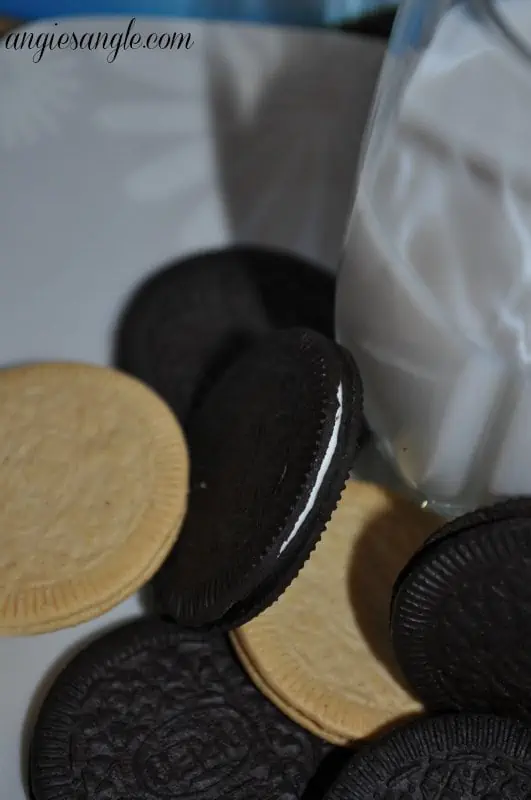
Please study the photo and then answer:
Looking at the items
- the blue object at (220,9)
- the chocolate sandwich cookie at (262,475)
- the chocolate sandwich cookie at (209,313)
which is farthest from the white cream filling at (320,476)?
the blue object at (220,9)

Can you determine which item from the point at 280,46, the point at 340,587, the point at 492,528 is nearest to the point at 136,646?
the point at 340,587

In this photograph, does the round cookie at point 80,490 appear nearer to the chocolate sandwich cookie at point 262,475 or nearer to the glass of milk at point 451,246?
the chocolate sandwich cookie at point 262,475

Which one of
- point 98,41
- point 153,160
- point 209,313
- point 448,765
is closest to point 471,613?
point 448,765

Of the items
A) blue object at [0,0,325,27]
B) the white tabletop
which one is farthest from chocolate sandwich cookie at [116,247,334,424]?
blue object at [0,0,325,27]

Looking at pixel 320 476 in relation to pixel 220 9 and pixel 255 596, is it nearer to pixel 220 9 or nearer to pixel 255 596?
pixel 255 596

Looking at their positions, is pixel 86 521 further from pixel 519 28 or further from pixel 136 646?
pixel 519 28
